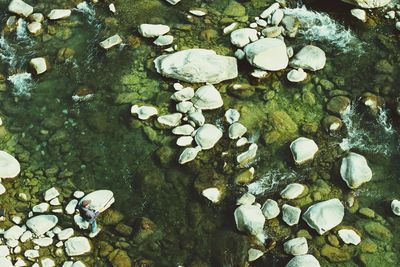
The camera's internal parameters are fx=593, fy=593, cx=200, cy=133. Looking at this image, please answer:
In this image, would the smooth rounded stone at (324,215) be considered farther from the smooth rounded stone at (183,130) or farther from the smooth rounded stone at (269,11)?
the smooth rounded stone at (269,11)

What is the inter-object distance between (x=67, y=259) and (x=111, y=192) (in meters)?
0.91

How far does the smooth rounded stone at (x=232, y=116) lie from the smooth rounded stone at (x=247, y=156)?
471 mm

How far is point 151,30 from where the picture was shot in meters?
8.24

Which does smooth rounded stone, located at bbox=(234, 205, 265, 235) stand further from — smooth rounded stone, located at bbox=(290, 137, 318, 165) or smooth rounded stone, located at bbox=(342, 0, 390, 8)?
smooth rounded stone, located at bbox=(342, 0, 390, 8)

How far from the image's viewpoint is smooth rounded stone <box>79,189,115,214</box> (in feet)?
21.5

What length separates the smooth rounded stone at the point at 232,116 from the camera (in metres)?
7.26

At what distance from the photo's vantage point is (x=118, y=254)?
6.25 m

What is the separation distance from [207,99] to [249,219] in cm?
177

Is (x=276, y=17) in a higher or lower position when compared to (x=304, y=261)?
higher

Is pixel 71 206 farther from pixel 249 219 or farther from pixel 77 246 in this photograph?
pixel 249 219

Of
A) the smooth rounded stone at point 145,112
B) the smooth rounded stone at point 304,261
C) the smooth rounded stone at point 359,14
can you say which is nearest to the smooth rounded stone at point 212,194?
the smooth rounded stone at point 304,261

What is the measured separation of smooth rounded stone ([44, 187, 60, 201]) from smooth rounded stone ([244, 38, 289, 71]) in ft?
9.74

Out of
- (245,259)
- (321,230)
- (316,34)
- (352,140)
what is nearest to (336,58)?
(316,34)

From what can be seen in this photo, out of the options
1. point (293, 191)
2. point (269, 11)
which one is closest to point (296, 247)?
point (293, 191)
